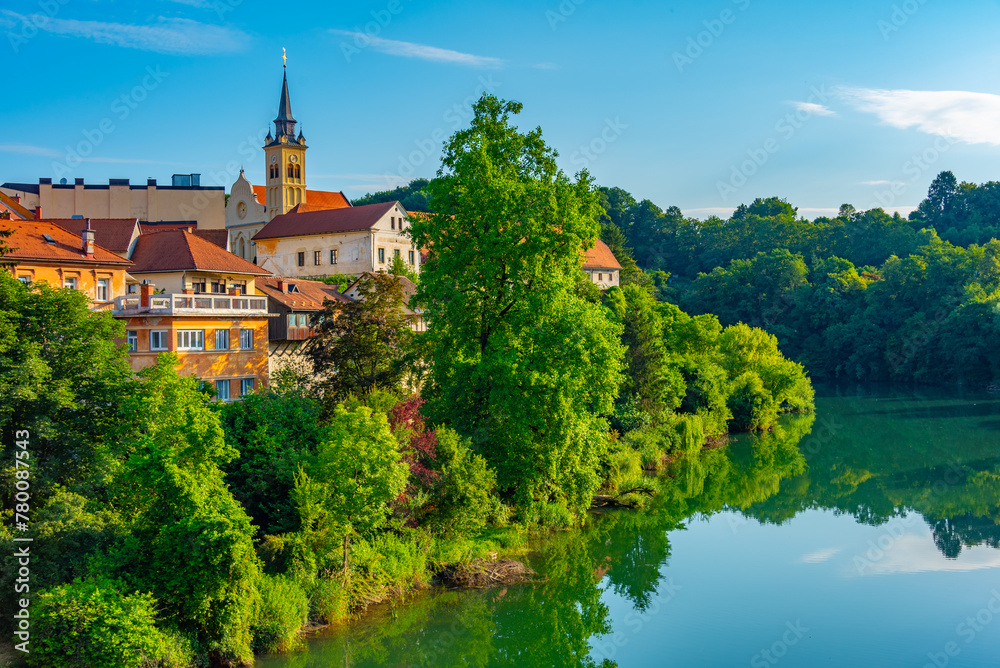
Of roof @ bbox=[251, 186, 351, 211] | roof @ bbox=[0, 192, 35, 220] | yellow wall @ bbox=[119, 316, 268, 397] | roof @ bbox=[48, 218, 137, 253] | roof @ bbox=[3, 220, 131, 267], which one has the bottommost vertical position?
yellow wall @ bbox=[119, 316, 268, 397]

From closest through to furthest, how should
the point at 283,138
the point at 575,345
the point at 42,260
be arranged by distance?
the point at 575,345
the point at 42,260
the point at 283,138

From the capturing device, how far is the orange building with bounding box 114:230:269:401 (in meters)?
27.5

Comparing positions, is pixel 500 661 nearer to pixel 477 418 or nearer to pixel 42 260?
pixel 477 418

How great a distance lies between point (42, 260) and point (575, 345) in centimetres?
1852

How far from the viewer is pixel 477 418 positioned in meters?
26.9

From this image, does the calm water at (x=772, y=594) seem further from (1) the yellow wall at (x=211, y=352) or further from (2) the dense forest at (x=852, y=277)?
(2) the dense forest at (x=852, y=277)

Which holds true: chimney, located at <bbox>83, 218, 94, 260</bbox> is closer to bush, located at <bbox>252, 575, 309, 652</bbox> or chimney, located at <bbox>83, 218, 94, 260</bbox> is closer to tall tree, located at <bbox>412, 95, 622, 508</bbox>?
tall tree, located at <bbox>412, 95, 622, 508</bbox>

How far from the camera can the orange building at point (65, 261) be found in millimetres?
28594

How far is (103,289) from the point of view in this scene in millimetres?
30844

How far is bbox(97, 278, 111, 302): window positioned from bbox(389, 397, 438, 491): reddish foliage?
12.9 meters

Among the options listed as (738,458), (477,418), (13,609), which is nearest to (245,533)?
(13,609)

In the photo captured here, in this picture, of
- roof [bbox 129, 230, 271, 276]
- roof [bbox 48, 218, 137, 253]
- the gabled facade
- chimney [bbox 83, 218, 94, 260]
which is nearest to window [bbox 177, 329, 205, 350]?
chimney [bbox 83, 218, 94, 260]

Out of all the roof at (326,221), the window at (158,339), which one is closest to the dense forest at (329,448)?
the window at (158,339)

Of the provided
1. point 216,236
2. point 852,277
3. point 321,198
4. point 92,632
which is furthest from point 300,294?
point 852,277
